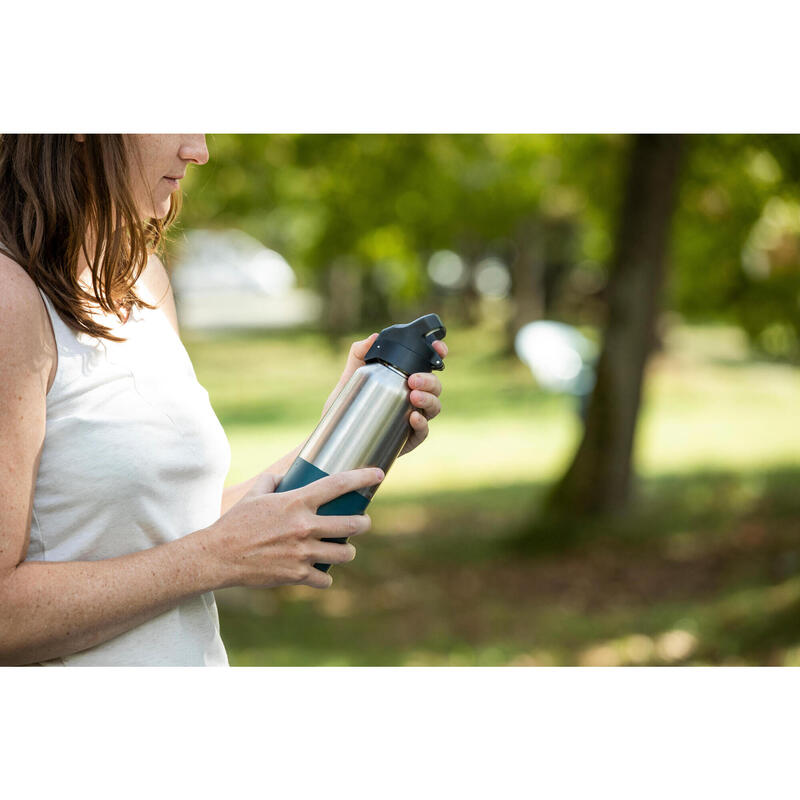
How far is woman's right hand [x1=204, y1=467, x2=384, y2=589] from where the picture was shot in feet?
4.54

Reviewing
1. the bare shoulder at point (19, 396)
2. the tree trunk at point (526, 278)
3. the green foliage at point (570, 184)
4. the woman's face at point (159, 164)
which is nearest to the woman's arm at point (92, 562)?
the bare shoulder at point (19, 396)

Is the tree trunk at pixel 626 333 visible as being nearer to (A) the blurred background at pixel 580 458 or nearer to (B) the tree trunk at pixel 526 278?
(A) the blurred background at pixel 580 458

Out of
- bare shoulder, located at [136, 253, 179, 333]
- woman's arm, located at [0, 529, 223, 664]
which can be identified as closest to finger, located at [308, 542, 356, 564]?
woman's arm, located at [0, 529, 223, 664]

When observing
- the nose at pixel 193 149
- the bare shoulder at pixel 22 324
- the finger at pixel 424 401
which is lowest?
the finger at pixel 424 401

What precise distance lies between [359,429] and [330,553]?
7.8 inches

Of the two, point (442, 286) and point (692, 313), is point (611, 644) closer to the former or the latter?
point (692, 313)

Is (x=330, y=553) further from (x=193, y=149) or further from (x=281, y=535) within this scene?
(x=193, y=149)

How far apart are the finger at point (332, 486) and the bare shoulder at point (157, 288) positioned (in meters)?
0.43

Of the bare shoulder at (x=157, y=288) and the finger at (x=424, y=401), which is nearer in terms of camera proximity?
the finger at (x=424, y=401)

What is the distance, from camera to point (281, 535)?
4.55 ft

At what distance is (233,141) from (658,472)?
18.9 feet

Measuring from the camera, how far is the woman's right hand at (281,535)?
4.54ft

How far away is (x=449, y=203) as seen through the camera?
10.9m

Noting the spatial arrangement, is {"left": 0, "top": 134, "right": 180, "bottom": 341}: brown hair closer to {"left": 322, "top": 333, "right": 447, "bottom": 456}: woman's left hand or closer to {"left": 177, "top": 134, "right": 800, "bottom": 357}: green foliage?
{"left": 322, "top": 333, "right": 447, "bottom": 456}: woman's left hand
